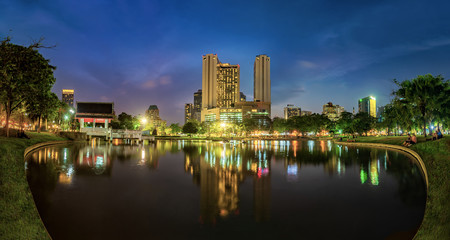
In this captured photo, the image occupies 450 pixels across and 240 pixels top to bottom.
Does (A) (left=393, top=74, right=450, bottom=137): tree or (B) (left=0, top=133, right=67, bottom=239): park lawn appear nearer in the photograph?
(B) (left=0, top=133, right=67, bottom=239): park lawn

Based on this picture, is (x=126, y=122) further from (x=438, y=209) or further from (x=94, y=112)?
(x=438, y=209)

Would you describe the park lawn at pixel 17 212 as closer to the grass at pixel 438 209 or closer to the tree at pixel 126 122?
the grass at pixel 438 209

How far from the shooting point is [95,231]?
696 centimetres

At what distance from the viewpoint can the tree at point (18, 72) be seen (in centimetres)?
1894

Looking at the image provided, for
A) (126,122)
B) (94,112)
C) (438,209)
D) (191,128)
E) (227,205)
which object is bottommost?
(227,205)

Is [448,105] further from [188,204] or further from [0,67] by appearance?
[0,67]

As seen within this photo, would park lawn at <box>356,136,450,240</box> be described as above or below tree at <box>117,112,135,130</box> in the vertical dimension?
below

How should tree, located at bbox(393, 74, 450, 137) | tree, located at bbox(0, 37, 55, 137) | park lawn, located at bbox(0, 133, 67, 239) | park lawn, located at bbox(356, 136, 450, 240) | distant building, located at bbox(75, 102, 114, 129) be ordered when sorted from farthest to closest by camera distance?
distant building, located at bbox(75, 102, 114, 129), tree, located at bbox(393, 74, 450, 137), tree, located at bbox(0, 37, 55, 137), park lawn, located at bbox(356, 136, 450, 240), park lawn, located at bbox(0, 133, 67, 239)

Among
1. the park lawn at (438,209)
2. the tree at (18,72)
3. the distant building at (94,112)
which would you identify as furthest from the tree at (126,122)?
the park lawn at (438,209)

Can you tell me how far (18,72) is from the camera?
2209cm

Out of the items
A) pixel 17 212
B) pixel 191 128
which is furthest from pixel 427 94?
pixel 191 128

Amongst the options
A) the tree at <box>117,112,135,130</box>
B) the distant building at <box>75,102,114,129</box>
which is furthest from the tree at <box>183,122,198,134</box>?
the distant building at <box>75,102,114,129</box>

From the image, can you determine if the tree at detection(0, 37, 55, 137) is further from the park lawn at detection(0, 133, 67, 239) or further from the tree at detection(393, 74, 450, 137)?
the tree at detection(393, 74, 450, 137)

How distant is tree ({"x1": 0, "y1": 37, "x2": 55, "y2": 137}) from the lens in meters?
18.9
